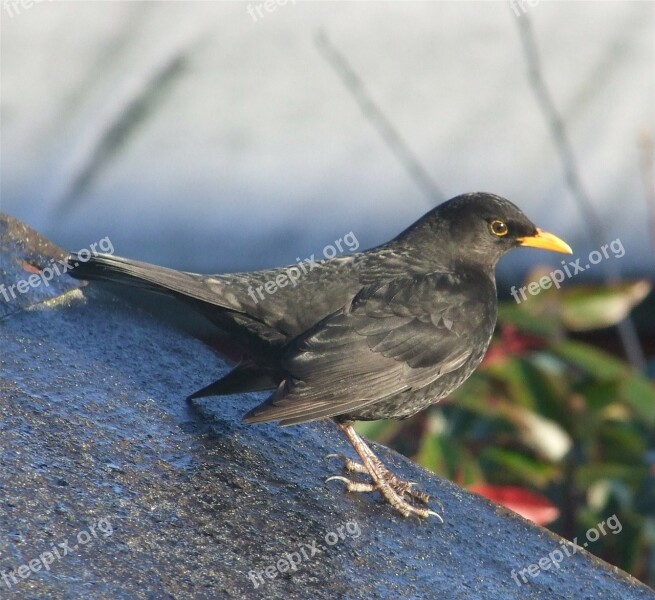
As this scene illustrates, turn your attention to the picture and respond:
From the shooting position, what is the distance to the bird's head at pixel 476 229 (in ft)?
13.9

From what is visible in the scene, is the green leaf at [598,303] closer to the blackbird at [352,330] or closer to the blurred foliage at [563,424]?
the blurred foliage at [563,424]

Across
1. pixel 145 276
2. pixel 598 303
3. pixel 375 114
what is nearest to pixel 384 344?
pixel 145 276

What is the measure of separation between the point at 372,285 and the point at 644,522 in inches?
75.5

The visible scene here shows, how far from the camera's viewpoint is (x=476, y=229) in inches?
168

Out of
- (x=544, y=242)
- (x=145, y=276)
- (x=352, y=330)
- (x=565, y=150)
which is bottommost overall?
(x=565, y=150)

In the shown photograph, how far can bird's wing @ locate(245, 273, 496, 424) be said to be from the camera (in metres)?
3.46

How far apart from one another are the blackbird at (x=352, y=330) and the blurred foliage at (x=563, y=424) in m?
0.96

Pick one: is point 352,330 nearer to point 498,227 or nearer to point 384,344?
point 384,344

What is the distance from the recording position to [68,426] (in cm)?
294

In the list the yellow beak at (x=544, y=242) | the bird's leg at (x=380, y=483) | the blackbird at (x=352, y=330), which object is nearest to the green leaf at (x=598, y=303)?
the yellow beak at (x=544, y=242)

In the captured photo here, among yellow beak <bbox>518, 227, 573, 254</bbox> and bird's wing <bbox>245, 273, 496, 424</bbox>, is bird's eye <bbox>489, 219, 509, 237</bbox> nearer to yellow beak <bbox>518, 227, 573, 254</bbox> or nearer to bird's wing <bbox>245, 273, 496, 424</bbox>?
yellow beak <bbox>518, 227, 573, 254</bbox>

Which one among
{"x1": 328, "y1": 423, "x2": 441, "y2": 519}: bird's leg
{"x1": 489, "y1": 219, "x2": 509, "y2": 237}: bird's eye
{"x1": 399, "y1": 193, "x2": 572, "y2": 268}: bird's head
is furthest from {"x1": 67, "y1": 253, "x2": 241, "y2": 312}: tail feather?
{"x1": 489, "y1": 219, "x2": 509, "y2": 237}: bird's eye

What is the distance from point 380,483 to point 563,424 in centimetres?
195

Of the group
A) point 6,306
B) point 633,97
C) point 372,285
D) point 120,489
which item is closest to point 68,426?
point 120,489
